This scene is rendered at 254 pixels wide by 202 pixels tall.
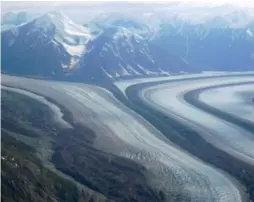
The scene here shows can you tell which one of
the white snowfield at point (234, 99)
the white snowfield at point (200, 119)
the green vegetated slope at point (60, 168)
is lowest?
the green vegetated slope at point (60, 168)

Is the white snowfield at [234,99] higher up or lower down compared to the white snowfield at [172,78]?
higher up

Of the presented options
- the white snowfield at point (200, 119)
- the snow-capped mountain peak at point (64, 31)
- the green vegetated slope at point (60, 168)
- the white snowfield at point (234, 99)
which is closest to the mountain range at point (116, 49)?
the snow-capped mountain peak at point (64, 31)

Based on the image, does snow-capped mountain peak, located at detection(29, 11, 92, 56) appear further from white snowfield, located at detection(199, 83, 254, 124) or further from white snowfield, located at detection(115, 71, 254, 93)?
white snowfield, located at detection(199, 83, 254, 124)

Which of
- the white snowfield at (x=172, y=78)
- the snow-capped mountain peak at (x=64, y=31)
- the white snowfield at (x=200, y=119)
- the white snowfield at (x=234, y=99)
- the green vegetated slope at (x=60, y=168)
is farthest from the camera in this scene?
the snow-capped mountain peak at (x=64, y=31)

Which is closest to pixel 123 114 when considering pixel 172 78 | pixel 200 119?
pixel 200 119

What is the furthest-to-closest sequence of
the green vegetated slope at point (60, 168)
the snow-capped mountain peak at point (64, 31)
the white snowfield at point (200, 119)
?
1. the snow-capped mountain peak at point (64, 31)
2. the white snowfield at point (200, 119)
3. the green vegetated slope at point (60, 168)

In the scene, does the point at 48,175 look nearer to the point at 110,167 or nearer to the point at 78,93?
the point at 110,167

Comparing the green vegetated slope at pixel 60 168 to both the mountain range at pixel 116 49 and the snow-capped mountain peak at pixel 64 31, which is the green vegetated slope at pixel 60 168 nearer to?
the mountain range at pixel 116 49

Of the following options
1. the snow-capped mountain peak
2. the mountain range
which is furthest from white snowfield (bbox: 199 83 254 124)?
the snow-capped mountain peak

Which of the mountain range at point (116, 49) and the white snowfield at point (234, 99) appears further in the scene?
the mountain range at point (116, 49)
